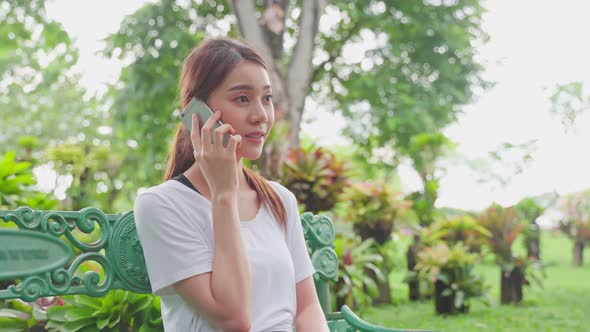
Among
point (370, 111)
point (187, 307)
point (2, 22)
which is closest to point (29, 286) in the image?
point (187, 307)

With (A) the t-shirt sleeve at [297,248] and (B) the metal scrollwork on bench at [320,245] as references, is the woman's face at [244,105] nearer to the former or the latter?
(A) the t-shirt sleeve at [297,248]

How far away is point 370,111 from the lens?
11.5 meters

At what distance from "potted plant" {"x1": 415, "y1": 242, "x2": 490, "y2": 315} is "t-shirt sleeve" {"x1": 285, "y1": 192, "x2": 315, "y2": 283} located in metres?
3.71

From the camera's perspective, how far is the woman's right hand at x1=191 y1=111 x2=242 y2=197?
142 cm

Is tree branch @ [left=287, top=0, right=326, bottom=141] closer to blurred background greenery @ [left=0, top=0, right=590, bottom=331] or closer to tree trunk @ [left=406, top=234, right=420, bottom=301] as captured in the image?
blurred background greenery @ [left=0, top=0, right=590, bottom=331]

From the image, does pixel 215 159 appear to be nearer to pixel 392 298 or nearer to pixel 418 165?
pixel 392 298

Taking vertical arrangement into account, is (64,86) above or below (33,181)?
above

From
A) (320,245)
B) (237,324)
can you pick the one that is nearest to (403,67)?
(320,245)

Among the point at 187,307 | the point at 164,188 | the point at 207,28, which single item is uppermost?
the point at 207,28

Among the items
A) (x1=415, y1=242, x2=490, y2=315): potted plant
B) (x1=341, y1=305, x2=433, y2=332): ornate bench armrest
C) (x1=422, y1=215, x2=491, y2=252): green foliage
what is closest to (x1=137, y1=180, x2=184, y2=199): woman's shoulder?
(x1=341, y1=305, x2=433, y2=332): ornate bench armrest

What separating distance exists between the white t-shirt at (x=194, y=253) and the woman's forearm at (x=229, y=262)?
1.8 inches

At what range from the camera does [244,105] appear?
1561 millimetres

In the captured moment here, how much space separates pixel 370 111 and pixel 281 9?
526 cm

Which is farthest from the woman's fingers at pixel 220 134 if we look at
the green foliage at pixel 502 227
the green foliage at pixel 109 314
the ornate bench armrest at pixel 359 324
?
the green foliage at pixel 502 227
